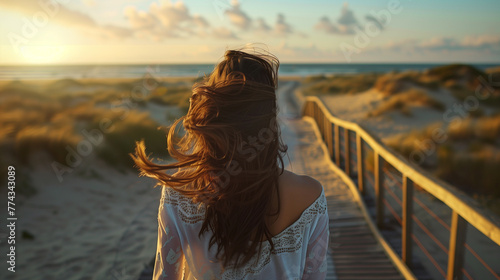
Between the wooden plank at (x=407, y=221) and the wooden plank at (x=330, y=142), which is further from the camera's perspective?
the wooden plank at (x=330, y=142)

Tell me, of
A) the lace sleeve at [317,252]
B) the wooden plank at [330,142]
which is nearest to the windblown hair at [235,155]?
the lace sleeve at [317,252]

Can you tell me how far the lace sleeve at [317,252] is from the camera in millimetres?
1350

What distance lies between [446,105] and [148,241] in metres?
17.1

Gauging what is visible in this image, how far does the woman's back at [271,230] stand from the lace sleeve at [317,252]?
1.9 inches

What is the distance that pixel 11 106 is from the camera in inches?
438

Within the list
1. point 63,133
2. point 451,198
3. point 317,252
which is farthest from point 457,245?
point 63,133

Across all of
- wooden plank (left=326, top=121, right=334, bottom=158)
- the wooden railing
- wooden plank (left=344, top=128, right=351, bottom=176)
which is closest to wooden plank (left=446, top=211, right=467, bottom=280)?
the wooden railing

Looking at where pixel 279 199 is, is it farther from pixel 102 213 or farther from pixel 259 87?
pixel 102 213

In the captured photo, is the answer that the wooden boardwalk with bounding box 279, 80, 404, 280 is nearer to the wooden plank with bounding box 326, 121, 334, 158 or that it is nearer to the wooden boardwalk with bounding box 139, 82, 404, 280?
the wooden boardwalk with bounding box 139, 82, 404, 280

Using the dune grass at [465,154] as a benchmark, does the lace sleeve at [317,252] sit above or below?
above

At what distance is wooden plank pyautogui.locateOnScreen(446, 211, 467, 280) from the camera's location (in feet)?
6.94

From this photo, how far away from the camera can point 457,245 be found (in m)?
2.17

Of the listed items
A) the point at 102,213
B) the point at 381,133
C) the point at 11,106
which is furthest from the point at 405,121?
the point at 11,106

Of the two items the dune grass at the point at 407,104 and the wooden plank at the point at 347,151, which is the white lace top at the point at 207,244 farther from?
the dune grass at the point at 407,104
